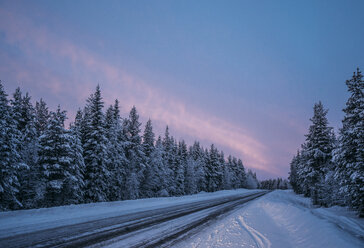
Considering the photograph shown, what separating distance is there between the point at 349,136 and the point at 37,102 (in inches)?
1543

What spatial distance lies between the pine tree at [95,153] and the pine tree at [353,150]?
20469mm

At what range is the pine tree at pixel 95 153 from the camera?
19.5 m

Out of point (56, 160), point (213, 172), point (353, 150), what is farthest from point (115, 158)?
point (213, 172)

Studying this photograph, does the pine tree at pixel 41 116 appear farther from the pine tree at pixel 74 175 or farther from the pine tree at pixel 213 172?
the pine tree at pixel 213 172

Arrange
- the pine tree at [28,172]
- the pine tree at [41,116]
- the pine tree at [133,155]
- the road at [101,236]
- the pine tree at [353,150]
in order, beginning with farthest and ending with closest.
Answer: the pine tree at [41,116] < the pine tree at [133,155] < the pine tree at [28,172] < the pine tree at [353,150] < the road at [101,236]

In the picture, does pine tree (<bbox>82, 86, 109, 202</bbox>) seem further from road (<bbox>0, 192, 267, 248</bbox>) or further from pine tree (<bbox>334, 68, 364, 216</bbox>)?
pine tree (<bbox>334, 68, 364, 216</bbox>)

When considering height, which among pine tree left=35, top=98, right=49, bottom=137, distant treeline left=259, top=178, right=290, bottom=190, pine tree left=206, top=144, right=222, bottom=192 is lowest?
distant treeline left=259, top=178, right=290, bottom=190

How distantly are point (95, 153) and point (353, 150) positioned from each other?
880 inches

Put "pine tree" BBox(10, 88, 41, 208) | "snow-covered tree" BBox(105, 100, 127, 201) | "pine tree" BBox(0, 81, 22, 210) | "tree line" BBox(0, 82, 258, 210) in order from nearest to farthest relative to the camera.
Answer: "pine tree" BBox(0, 81, 22, 210)
"tree line" BBox(0, 82, 258, 210)
"pine tree" BBox(10, 88, 41, 208)
"snow-covered tree" BBox(105, 100, 127, 201)

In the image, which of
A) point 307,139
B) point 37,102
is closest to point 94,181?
point 37,102

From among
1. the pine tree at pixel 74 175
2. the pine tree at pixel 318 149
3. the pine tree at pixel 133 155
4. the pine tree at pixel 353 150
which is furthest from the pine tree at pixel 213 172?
the pine tree at pixel 353 150

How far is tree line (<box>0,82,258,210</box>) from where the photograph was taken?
13812 millimetres

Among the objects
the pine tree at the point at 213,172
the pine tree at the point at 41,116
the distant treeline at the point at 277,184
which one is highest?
the pine tree at the point at 41,116

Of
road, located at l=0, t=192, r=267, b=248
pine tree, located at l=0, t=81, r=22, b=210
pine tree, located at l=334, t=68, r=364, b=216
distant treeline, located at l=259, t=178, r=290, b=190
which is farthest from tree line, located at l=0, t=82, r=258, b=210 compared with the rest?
distant treeline, located at l=259, t=178, r=290, b=190
